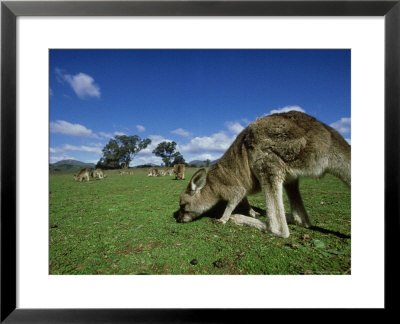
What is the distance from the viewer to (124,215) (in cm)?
267

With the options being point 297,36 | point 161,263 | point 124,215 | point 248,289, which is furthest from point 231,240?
point 297,36

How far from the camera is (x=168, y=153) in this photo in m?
2.56

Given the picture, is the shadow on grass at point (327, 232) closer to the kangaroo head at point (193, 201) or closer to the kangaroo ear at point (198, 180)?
the kangaroo head at point (193, 201)

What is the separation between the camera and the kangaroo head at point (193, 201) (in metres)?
2.67

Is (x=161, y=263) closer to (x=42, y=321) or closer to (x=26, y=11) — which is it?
(x=42, y=321)

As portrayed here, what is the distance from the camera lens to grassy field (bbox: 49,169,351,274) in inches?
67.3

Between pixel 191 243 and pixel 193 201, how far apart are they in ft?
2.64

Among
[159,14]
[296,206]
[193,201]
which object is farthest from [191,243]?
[159,14]

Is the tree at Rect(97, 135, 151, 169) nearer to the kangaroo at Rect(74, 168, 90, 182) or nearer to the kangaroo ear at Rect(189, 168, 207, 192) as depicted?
the kangaroo at Rect(74, 168, 90, 182)

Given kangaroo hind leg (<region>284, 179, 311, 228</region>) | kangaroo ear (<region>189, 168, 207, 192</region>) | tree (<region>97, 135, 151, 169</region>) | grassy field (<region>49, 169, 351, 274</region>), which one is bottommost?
grassy field (<region>49, 169, 351, 274</region>)

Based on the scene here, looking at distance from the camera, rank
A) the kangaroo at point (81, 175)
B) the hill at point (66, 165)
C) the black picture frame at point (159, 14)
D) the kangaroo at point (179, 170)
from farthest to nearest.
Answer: the kangaroo at point (179, 170), the kangaroo at point (81, 175), the hill at point (66, 165), the black picture frame at point (159, 14)

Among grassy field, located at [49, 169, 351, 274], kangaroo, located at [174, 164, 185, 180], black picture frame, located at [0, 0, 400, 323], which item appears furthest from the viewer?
kangaroo, located at [174, 164, 185, 180]

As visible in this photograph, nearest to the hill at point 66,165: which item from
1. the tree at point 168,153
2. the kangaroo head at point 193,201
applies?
the tree at point 168,153

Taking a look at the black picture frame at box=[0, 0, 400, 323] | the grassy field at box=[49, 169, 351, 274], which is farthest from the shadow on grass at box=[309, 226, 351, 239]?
the black picture frame at box=[0, 0, 400, 323]
